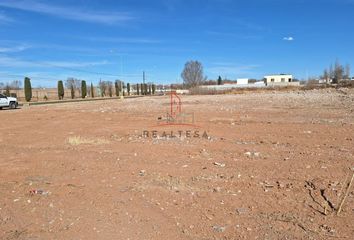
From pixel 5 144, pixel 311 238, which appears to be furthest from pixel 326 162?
pixel 5 144

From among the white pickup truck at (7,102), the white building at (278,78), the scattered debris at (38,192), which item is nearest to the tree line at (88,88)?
the white pickup truck at (7,102)

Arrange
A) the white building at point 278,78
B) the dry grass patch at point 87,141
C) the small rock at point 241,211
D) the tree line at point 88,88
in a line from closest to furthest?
1. the small rock at point 241,211
2. the dry grass patch at point 87,141
3. the tree line at point 88,88
4. the white building at point 278,78

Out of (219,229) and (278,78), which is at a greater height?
(278,78)

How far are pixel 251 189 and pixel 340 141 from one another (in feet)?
18.3

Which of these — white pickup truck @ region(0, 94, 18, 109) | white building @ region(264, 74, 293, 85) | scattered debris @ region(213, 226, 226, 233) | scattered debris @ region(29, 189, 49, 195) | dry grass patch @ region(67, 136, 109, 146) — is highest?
white building @ region(264, 74, 293, 85)

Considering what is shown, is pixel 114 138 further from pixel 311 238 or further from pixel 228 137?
pixel 311 238

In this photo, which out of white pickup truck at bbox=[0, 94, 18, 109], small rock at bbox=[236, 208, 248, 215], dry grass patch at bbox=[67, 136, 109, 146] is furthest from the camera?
white pickup truck at bbox=[0, 94, 18, 109]

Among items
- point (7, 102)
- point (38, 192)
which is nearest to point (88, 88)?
point (7, 102)

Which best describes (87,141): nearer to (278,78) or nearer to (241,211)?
(241,211)

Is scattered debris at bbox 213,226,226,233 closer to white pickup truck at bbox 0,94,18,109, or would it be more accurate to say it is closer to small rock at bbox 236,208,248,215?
small rock at bbox 236,208,248,215

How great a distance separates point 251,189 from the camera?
649 cm

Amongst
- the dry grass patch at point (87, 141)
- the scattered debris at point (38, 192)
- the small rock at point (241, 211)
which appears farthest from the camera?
the dry grass patch at point (87, 141)

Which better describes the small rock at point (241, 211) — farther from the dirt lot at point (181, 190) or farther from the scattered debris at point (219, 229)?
the scattered debris at point (219, 229)

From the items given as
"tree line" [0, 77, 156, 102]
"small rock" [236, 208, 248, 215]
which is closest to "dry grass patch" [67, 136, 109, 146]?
"small rock" [236, 208, 248, 215]
